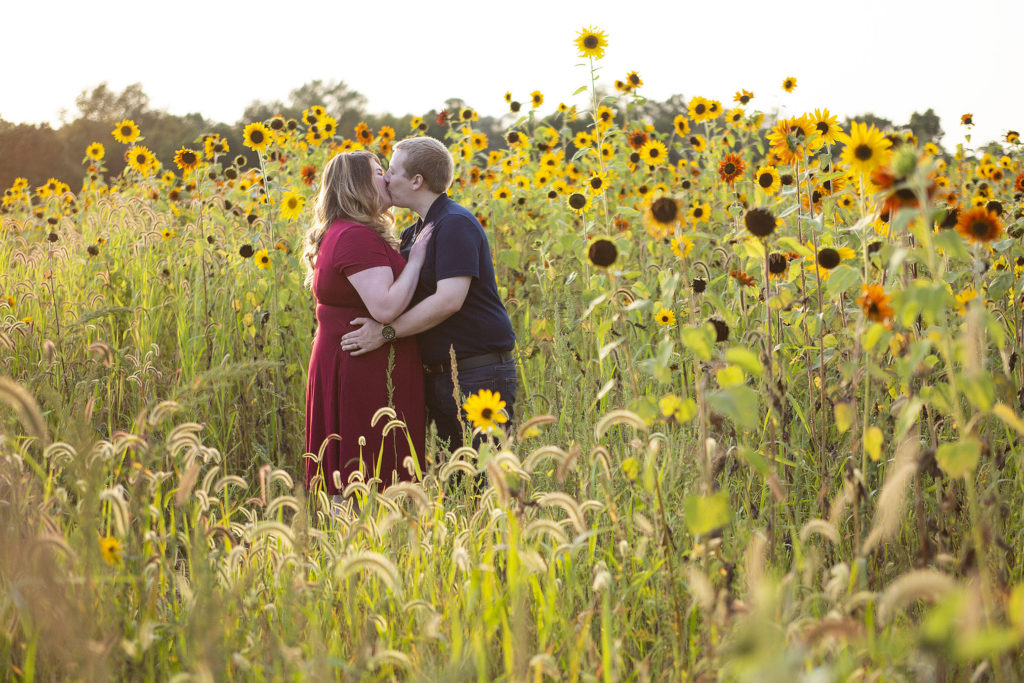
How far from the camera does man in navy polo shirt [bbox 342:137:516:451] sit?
4.25 meters

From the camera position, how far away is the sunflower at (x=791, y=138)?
3246mm

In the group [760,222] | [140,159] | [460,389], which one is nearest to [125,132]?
[140,159]

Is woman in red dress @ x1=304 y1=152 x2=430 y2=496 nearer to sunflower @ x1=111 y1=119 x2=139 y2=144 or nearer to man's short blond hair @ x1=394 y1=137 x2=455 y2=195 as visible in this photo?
man's short blond hair @ x1=394 y1=137 x2=455 y2=195

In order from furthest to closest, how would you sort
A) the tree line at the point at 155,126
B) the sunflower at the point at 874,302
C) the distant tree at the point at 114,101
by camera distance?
1. the distant tree at the point at 114,101
2. the tree line at the point at 155,126
3. the sunflower at the point at 874,302

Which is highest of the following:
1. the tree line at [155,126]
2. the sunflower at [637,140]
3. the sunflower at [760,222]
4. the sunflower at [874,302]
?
the tree line at [155,126]

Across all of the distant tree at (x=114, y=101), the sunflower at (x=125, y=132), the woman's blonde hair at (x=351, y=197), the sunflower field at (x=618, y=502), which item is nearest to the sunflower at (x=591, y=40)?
the sunflower field at (x=618, y=502)

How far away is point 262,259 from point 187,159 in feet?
11.1

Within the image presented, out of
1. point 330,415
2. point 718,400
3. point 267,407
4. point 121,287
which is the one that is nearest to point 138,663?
point 718,400

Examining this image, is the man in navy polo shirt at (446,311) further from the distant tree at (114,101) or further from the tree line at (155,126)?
the distant tree at (114,101)

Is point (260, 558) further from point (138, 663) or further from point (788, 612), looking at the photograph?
point (788, 612)

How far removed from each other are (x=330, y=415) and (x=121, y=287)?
2.60 metres

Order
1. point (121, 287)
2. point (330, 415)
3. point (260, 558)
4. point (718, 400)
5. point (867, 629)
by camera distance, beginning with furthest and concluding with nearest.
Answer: point (121, 287)
point (330, 415)
point (260, 558)
point (867, 629)
point (718, 400)

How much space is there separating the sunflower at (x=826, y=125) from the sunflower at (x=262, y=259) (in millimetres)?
3295

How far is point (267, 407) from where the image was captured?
16.6ft
